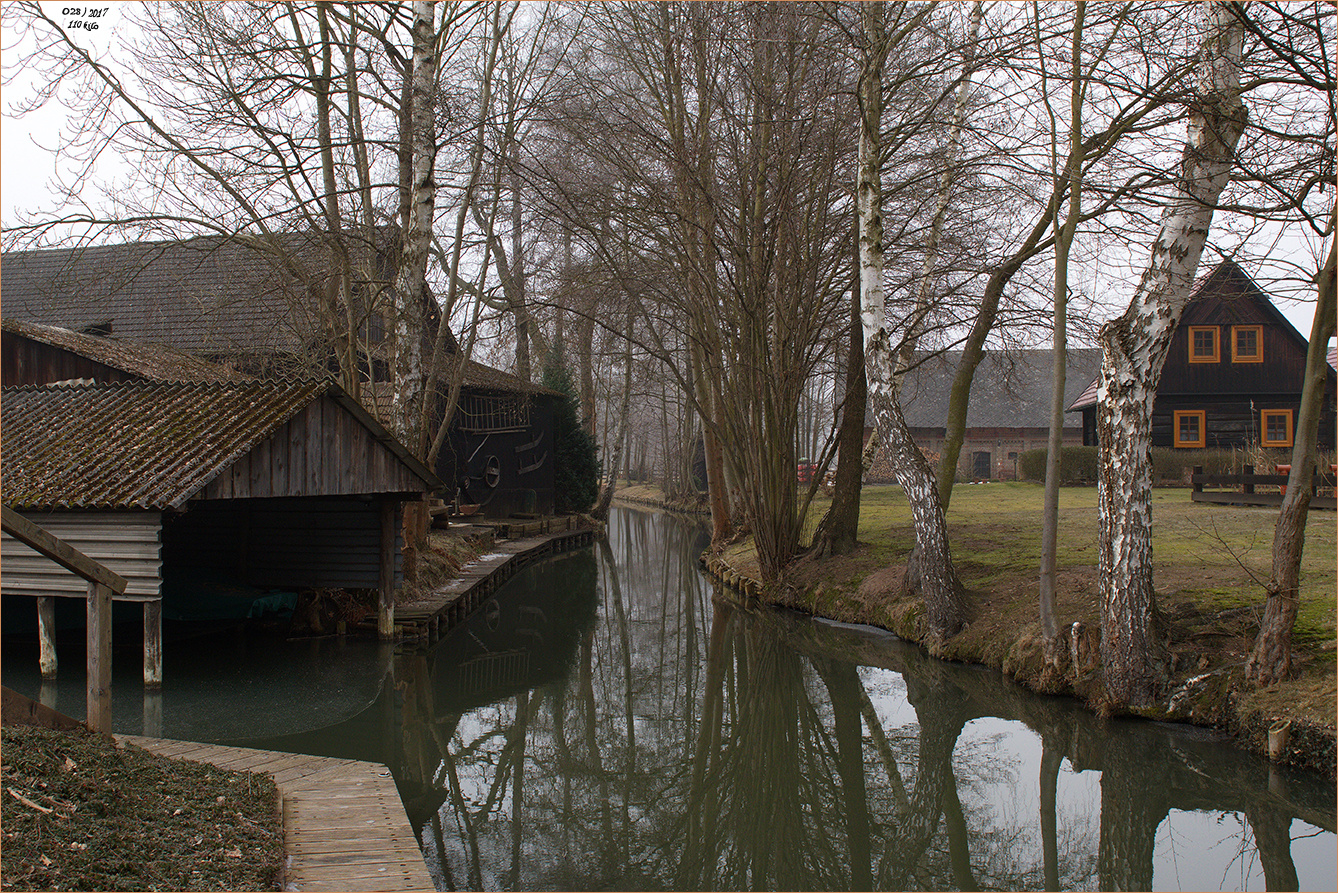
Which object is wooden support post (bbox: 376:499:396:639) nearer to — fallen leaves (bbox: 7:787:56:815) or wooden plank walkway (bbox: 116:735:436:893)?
wooden plank walkway (bbox: 116:735:436:893)

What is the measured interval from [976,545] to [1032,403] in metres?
26.0

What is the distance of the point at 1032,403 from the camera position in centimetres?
3819

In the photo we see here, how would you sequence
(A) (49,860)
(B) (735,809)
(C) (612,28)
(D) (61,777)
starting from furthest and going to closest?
1. (C) (612,28)
2. (B) (735,809)
3. (D) (61,777)
4. (A) (49,860)

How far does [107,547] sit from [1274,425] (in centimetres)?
2887

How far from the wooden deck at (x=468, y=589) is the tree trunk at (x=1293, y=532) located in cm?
924

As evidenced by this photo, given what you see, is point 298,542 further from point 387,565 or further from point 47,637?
point 47,637

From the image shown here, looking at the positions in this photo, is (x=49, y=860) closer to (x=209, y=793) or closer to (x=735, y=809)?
(x=209, y=793)

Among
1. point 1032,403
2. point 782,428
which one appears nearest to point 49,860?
point 782,428

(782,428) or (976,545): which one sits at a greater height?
(782,428)

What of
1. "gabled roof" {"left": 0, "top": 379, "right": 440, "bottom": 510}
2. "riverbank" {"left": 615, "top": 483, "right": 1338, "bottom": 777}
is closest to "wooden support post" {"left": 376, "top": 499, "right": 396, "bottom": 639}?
"gabled roof" {"left": 0, "top": 379, "right": 440, "bottom": 510}

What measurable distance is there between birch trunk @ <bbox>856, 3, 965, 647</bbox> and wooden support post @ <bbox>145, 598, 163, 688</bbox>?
778 cm

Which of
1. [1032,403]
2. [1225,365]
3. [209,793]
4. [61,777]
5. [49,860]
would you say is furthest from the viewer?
[1032,403]

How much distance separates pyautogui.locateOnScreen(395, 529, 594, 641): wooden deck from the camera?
12.5 meters

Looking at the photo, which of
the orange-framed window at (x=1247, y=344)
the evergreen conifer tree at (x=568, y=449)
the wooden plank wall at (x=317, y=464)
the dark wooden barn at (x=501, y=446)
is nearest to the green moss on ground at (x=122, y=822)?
the wooden plank wall at (x=317, y=464)
